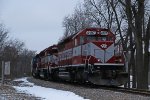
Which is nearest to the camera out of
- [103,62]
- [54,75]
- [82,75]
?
[103,62]

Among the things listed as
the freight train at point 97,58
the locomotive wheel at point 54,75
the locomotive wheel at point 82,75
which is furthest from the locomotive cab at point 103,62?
the locomotive wheel at point 54,75

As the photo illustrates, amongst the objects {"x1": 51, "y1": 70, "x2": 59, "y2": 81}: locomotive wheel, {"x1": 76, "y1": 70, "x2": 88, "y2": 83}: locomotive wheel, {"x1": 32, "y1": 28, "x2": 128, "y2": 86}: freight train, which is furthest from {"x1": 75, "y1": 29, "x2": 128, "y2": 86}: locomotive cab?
{"x1": 51, "y1": 70, "x2": 59, "y2": 81}: locomotive wheel

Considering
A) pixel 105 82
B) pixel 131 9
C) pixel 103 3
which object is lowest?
pixel 105 82

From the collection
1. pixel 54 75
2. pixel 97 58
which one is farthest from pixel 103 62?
pixel 54 75

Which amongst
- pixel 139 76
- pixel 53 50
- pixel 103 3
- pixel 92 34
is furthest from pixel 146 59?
pixel 103 3

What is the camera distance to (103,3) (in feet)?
178

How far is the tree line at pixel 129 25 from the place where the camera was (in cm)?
3177

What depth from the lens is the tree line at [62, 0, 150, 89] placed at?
3177 centimetres

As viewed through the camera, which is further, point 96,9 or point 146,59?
point 96,9

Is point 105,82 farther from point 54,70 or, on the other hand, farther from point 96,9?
point 96,9

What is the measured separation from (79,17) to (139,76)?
4924 cm

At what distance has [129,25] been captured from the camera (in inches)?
1372

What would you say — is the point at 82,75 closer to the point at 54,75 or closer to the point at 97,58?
the point at 97,58

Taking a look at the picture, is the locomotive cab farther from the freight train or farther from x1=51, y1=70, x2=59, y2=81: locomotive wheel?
x1=51, y1=70, x2=59, y2=81: locomotive wheel
